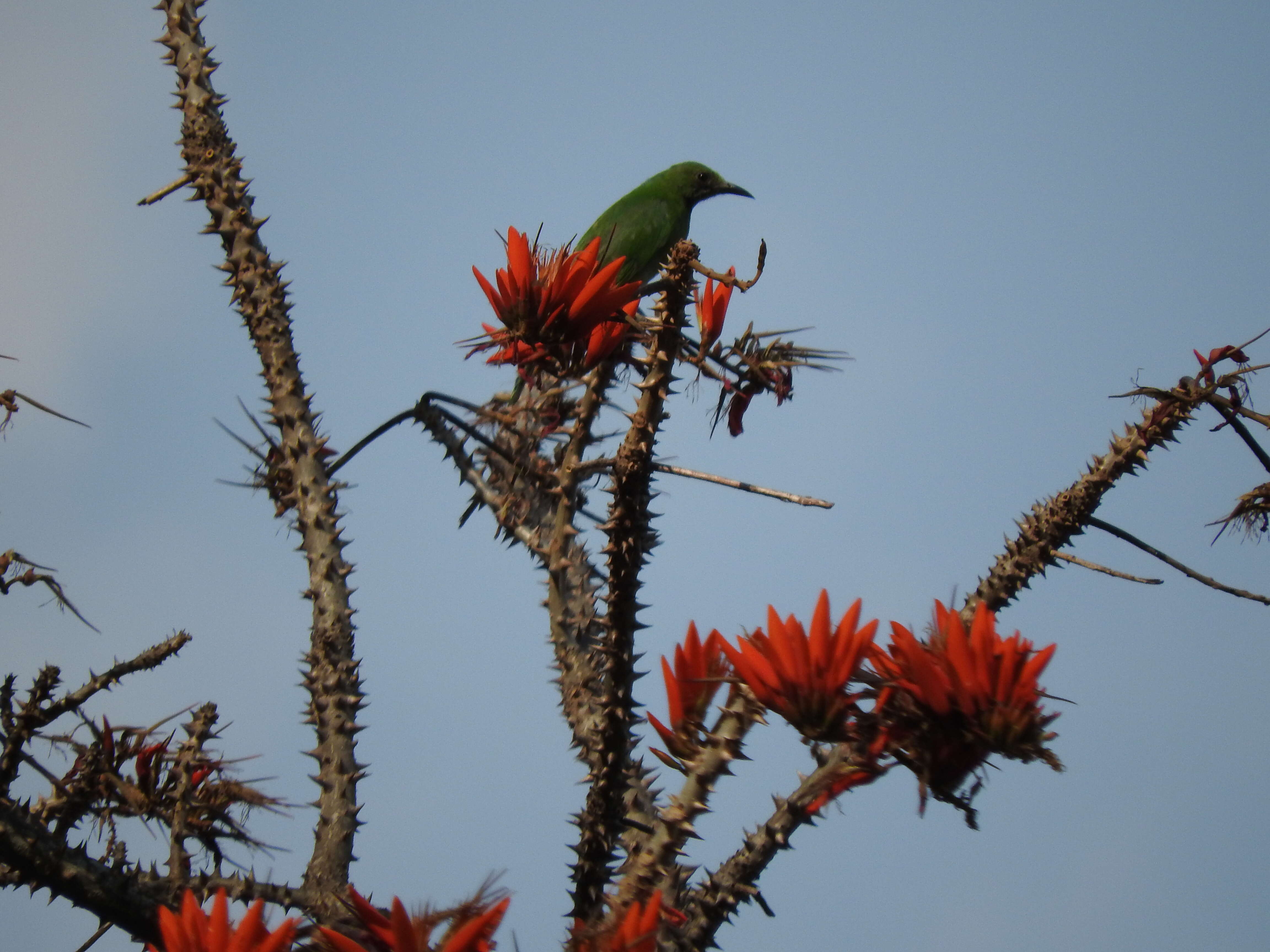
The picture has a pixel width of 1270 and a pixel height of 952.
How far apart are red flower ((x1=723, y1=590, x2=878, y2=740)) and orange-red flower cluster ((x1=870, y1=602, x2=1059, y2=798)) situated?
9 cm

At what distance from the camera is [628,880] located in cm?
214

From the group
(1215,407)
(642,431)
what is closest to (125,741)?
(642,431)

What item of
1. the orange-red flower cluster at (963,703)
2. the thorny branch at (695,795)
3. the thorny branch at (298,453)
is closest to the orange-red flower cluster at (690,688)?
the thorny branch at (695,795)

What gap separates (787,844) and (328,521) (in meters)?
1.64

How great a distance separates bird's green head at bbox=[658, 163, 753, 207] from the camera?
7949 millimetres

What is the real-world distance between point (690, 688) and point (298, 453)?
149cm

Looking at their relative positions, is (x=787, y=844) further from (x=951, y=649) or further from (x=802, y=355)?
(x=802, y=355)

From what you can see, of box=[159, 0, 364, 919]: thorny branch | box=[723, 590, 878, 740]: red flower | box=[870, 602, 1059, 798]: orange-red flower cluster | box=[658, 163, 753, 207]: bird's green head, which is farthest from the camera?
box=[658, 163, 753, 207]: bird's green head

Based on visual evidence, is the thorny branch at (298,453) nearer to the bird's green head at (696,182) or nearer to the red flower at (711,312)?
the red flower at (711,312)

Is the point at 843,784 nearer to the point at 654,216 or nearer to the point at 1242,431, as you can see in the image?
the point at 1242,431

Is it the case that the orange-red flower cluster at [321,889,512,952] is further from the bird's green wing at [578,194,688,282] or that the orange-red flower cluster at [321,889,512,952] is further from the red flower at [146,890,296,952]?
the bird's green wing at [578,194,688,282]

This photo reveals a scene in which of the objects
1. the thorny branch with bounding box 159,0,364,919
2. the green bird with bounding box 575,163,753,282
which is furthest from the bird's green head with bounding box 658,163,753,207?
the thorny branch with bounding box 159,0,364,919

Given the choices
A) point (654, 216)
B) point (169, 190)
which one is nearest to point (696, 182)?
point (654, 216)

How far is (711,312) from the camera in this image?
2717mm
